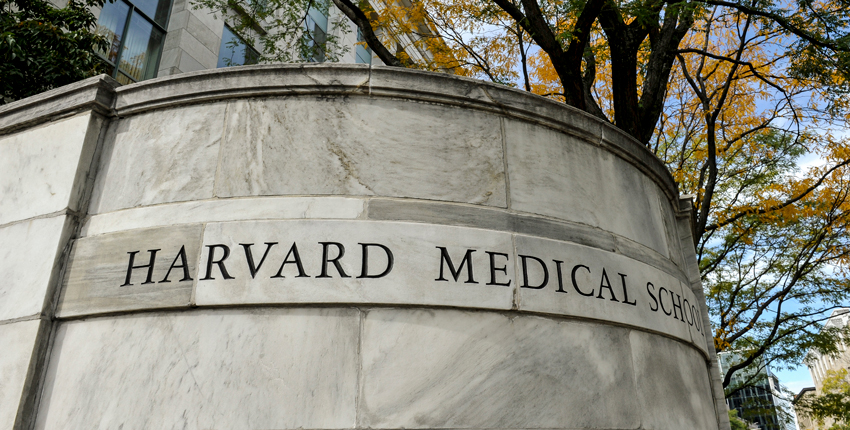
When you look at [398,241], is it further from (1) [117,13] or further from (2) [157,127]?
(1) [117,13]

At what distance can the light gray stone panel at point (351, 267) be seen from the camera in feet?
13.2

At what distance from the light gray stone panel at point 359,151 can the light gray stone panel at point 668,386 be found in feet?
5.60

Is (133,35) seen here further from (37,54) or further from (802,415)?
(802,415)

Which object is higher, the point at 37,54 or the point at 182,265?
the point at 37,54

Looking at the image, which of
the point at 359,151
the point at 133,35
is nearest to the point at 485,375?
the point at 359,151

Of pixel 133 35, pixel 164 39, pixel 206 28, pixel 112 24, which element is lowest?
pixel 112 24

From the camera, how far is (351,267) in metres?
4.12

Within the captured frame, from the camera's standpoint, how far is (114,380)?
3.95 metres

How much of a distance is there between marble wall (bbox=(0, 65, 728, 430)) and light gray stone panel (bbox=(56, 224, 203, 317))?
0.6 inches

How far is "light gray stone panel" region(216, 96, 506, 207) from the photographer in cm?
453

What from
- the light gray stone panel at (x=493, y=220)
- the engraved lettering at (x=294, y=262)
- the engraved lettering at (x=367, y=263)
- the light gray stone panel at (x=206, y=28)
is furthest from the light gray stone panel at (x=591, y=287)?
the light gray stone panel at (x=206, y=28)

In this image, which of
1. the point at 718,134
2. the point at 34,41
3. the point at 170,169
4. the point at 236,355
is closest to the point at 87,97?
the point at 170,169

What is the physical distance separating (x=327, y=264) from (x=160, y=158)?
5.84 ft

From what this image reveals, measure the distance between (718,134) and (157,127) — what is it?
1483cm
